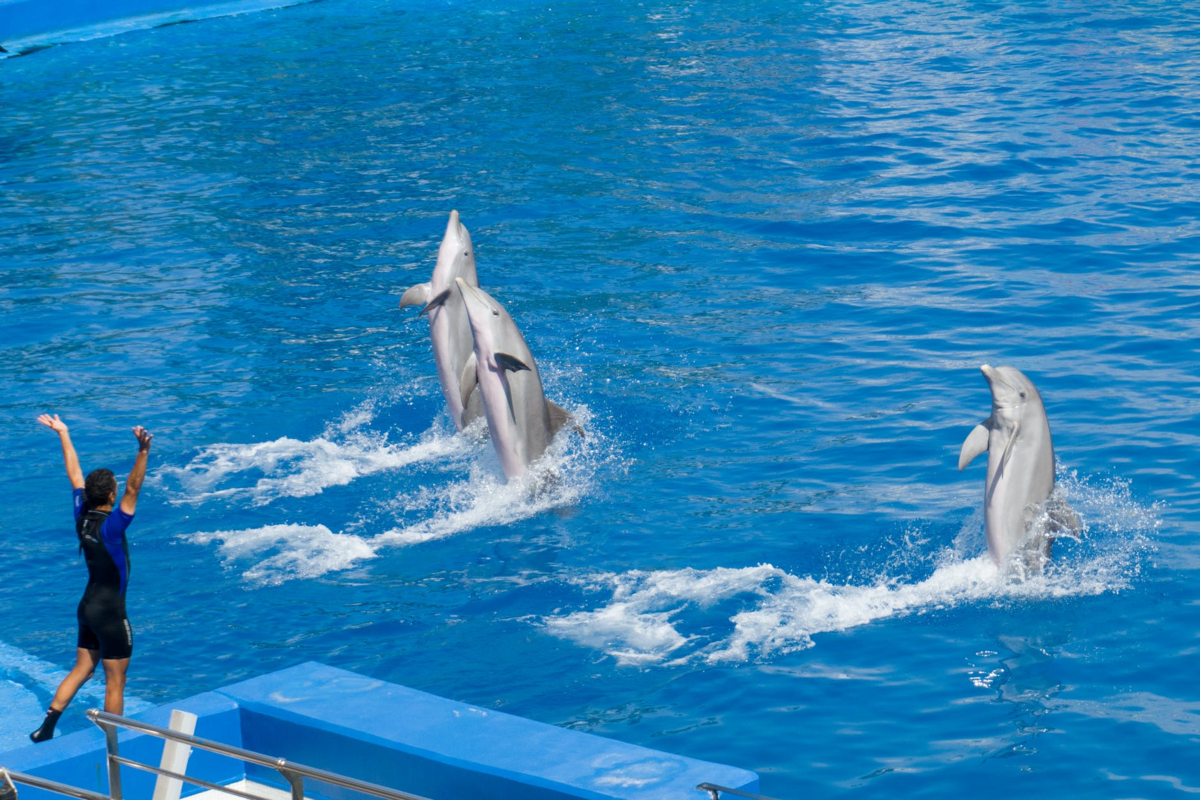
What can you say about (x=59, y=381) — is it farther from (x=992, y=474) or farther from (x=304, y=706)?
(x=992, y=474)

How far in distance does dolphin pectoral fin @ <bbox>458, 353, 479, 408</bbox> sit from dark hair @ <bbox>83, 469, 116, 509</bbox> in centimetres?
414

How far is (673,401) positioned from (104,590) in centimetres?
642

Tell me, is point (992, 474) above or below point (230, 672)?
above

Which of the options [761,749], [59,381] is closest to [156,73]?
[59,381]

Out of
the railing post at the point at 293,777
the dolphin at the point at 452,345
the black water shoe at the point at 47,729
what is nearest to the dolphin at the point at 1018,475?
the dolphin at the point at 452,345

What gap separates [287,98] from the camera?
27406 mm

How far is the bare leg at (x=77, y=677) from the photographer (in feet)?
23.0

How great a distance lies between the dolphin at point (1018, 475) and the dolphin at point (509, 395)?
3409mm

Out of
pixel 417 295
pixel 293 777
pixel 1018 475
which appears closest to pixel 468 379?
pixel 417 295

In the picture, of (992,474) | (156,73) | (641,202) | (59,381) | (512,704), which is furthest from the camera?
(156,73)

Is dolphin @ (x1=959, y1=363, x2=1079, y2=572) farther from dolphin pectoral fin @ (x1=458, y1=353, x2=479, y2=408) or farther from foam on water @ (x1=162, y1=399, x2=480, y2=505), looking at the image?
foam on water @ (x1=162, y1=399, x2=480, y2=505)

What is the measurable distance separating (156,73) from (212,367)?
2018cm

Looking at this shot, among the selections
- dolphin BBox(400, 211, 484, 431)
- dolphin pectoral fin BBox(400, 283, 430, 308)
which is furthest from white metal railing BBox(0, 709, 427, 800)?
dolphin pectoral fin BBox(400, 283, 430, 308)

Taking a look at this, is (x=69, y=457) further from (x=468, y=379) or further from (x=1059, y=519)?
(x=1059, y=519)
